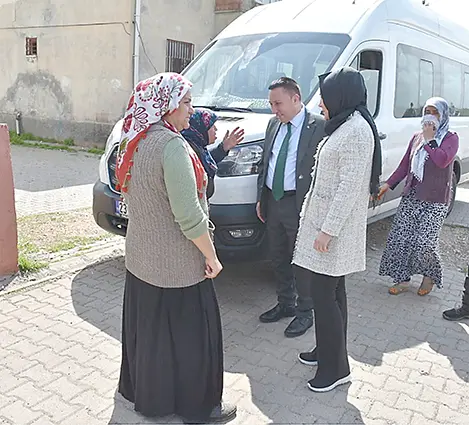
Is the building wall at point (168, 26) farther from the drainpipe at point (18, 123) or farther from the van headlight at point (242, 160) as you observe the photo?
the van headlight at point (242, 160)

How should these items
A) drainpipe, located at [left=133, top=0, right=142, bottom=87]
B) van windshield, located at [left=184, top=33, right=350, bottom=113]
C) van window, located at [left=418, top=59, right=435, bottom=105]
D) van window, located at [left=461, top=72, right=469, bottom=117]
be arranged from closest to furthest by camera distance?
1. van windshield, located at [left=184, top=33, right=350, bottom=113]
2. van window, located at [left=418, top=59, right=435, bottom=105]
3. van window, located at [left=461, top=72, right=469, bottom=117]
4. drainpipe, located at [left=133, top=0, right=142, bottom=87]

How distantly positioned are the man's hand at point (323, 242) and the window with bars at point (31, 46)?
1371 centimetres

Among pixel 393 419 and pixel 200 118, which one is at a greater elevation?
pixel 200 118

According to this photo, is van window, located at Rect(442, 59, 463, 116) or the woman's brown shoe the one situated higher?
van window, located at Rect(442, 59, 463, 116)

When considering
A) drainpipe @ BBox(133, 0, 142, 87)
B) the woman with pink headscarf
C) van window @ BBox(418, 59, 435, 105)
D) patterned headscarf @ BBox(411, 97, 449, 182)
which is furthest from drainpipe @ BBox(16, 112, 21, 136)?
the woman with pink headscarf

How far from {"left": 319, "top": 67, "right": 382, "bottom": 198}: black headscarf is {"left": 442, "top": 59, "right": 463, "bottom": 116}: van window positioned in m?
4.50

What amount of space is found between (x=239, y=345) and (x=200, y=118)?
5.25ft

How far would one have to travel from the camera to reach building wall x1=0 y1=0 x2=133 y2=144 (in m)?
12.8

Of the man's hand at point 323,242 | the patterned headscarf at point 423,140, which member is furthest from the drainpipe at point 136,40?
the man's hand at point 323,242

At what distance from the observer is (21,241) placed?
18.0ft

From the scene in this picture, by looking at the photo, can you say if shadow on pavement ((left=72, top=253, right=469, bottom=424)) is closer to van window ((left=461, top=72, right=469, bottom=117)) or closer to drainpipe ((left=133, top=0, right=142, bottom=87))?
van window ((left=461, top=72, right=469, bottom=117))

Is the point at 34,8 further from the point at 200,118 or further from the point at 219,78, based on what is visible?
the point at 200,118

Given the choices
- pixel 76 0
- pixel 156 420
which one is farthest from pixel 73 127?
pixel 156 420

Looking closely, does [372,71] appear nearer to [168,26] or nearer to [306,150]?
[306,150]
